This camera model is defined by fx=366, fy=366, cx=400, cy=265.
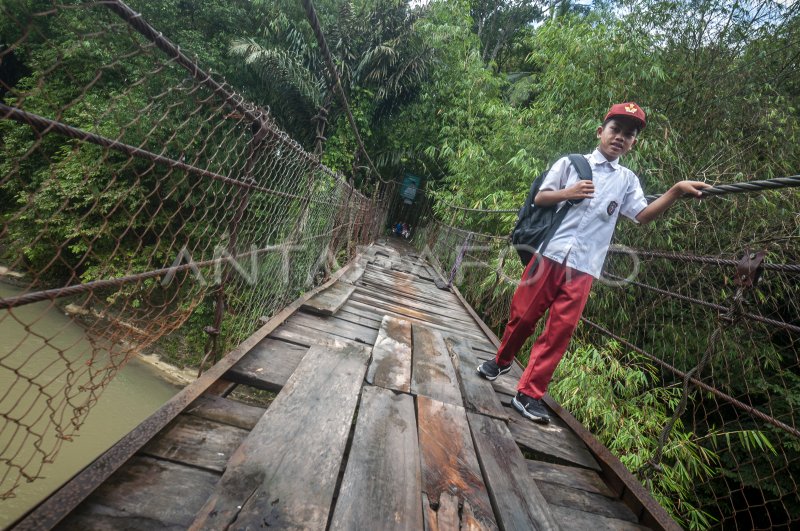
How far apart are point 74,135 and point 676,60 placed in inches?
222

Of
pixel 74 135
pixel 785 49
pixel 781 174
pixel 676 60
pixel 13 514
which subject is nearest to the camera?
pixel 74 135

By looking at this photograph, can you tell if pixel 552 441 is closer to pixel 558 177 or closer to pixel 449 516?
pixel 449 516

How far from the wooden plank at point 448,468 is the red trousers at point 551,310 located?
43 centimetres

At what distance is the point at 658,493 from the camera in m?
2.71

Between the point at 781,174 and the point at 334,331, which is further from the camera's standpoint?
the point at 781,174

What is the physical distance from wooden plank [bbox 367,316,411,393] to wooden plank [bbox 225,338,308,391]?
33cm

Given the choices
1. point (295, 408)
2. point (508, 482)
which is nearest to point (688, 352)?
point (508, 482)

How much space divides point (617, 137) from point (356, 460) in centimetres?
174

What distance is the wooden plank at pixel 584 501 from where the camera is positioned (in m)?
1.19

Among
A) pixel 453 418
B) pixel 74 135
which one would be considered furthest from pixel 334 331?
pixel 74 135

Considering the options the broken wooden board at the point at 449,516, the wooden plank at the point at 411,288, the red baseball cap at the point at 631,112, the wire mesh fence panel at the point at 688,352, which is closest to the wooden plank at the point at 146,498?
the broken wooden board at the point at 449,516

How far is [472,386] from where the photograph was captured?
1812mm

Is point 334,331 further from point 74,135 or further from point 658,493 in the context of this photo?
point 658,493

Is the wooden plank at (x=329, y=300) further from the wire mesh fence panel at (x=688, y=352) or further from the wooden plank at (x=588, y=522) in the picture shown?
the wire mesh fence panel at (x=688, y=352)
